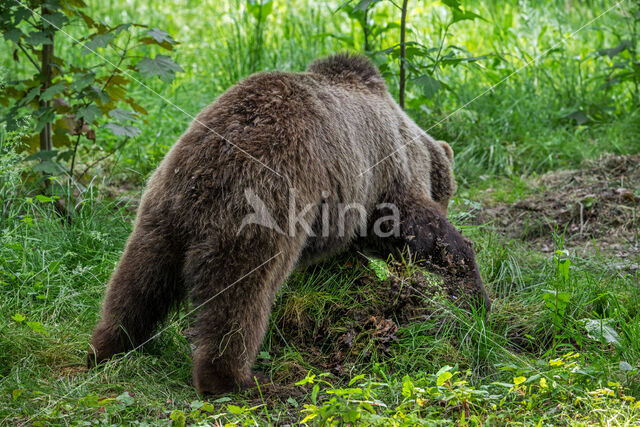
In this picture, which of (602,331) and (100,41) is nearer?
(602,331)

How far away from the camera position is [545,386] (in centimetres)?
294

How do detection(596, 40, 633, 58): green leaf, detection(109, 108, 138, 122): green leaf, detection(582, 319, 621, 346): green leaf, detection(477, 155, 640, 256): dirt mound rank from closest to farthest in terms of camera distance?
1. detection(582, 319, 621, 346): green leaf
2. detection(109, 108, 138, 122): green leaf
3. detection(477, 155, 640, 256): dirt mound
4. detection(596, 40, 633, 58): green leaf

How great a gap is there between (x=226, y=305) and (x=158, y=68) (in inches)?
83.5

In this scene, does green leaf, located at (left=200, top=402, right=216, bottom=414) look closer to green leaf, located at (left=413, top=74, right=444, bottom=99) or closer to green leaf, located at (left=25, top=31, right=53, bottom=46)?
green leaf, located at (left=25, top=31, right=53, bottom=46)

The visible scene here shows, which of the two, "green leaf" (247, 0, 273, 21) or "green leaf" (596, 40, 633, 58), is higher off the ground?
"green leaf" (247, 0, 273, 21)

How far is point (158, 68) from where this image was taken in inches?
178

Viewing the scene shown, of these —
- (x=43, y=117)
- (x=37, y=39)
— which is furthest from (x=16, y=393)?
(x=37, y=39)

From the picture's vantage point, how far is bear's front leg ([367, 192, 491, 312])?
4047 millimetres

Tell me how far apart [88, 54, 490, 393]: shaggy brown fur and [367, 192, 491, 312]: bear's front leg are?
406mm

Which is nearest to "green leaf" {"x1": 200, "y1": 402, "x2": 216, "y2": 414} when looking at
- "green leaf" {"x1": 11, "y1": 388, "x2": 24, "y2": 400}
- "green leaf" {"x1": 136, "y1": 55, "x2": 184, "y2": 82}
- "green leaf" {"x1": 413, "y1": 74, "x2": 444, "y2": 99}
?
"green leaf" {"x1": 11, "y1": 388, "x2": 24, "y2": 400}

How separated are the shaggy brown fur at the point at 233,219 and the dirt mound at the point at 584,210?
7.82 feet

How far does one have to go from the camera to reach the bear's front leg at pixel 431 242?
4047mm

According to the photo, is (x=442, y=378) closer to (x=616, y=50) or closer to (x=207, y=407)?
(x=207, y=407)

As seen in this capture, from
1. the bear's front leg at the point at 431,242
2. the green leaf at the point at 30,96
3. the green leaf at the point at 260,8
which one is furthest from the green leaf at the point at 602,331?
the green leaf at the point at 260,8
